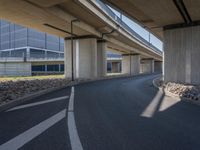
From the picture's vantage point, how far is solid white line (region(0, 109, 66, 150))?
531 centimetres

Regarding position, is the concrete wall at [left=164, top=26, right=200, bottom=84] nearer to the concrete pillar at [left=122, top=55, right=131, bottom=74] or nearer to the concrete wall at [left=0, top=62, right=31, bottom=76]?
the concrete pillar at [left=122, top=55, right=131, bottom=74]

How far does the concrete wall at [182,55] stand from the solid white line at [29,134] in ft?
58.0

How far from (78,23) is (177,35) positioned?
9841mm

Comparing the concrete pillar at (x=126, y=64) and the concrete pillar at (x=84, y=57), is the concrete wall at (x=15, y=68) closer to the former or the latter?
the concrete pillar at (x=126, y=64)

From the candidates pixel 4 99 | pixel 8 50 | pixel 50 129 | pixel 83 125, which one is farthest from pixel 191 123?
pixel 8 50

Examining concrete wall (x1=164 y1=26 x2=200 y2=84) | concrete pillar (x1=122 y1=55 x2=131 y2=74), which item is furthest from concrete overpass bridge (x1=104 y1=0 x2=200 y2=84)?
concrete pillar (x1=122 y1=55 x2=131 y2=74)

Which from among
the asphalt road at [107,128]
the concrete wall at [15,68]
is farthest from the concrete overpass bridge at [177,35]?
the concrete wall at [15,68]

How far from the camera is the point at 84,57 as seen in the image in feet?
117

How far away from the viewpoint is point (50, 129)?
22.1 feet

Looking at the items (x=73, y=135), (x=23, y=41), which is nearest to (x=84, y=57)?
(x=73, y=135)

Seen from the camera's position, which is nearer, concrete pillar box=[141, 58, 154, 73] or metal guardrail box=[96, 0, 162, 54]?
metal guardrail box=[96, 0, 162, 54]

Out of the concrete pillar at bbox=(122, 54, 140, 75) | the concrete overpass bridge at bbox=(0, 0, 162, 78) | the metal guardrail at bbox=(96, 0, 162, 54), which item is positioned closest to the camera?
the concrete overpass bridge at bbox=(0, 0, 162, 78)

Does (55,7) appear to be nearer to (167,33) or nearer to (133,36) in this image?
(167,33)

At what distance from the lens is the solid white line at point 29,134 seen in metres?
5.31
